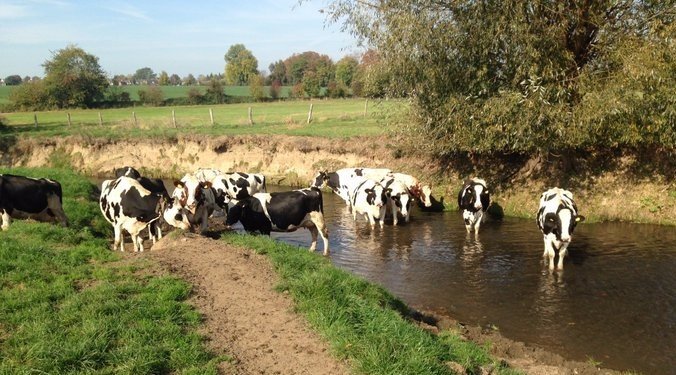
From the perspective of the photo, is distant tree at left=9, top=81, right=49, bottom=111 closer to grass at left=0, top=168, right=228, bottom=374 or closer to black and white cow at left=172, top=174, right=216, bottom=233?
black and white cow at left=172, top=174, right=216, bottom=233

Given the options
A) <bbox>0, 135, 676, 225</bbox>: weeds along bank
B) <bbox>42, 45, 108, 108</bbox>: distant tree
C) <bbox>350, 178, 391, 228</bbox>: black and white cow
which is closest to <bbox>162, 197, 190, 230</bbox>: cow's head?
<bbox>350, 178, 391, 228</bbox>: black and white cow

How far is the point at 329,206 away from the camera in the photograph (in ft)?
75.3

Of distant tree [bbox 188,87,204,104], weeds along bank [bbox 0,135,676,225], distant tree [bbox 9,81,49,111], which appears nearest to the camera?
weeds along bank [bbox 0,135,676,225]

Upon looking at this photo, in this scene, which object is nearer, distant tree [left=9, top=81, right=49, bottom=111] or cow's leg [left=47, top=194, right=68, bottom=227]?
cow's leg [left=47, top=194, right=68, bottom=227]

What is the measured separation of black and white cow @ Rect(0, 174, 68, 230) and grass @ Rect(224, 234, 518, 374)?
711cm

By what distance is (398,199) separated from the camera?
19.1 metres

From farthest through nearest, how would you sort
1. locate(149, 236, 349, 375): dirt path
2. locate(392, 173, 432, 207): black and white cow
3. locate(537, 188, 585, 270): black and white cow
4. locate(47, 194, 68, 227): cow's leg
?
locate(392, 173, 432, 207): black and white cow, locate(47, 194, 68, 227): cow's leg, locate(537, 188, 585, 270): black and white cow, locate(149, 236, 349, 375): dirt path

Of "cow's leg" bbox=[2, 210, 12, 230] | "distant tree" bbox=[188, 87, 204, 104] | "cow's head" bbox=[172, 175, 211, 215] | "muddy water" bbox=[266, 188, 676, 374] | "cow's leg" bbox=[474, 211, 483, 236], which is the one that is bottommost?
"muddy water" bbox=[266, 188, 676, 374]

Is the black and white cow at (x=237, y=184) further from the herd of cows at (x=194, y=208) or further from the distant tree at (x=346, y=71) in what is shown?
the distant tree at (x=346, y=71)

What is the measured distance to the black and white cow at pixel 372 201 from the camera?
60.0ft

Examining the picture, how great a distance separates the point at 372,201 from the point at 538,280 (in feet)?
22.2

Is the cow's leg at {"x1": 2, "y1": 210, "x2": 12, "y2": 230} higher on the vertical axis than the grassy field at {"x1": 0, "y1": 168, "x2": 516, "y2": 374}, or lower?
higher

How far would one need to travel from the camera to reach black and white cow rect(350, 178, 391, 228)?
18.3 meters

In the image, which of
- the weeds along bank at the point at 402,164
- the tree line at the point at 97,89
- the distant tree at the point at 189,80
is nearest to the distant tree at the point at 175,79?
the distant tree at the point at 189,80
